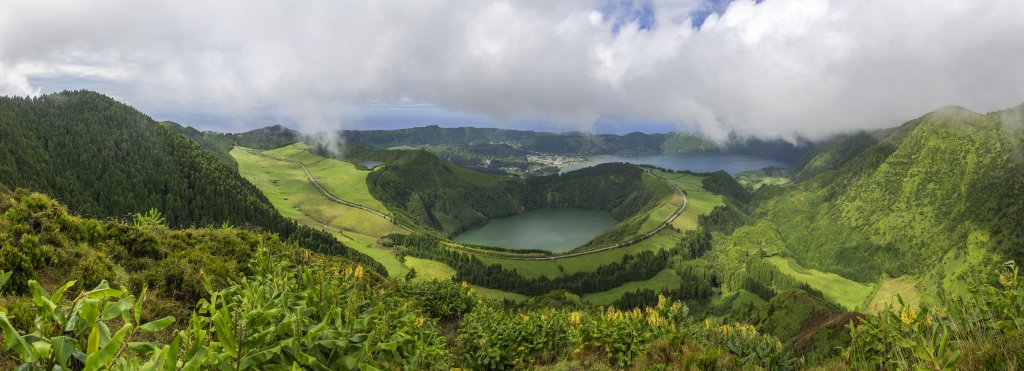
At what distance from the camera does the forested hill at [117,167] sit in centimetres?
11800

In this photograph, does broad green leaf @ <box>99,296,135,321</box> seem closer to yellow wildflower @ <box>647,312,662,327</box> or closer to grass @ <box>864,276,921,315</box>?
yellow wildflower @ <box>647,312,662,327</box>

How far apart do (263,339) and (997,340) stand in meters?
10.6

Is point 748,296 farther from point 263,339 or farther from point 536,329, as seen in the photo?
point 263,339

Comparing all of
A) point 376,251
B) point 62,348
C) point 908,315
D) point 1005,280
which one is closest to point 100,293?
point 62,348

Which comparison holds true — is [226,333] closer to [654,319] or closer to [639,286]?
[654,319]

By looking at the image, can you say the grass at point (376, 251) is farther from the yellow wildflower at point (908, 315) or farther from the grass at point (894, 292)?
the grass at point (894, 292)

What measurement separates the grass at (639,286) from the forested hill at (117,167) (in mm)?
79641

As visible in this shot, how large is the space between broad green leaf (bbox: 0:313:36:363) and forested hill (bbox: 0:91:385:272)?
129m

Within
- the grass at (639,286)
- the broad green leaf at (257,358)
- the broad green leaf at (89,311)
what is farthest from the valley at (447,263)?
the broad green leaf at (89,311)

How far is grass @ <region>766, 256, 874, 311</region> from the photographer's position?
166538 mm

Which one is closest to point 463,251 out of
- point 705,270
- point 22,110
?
point 705,270

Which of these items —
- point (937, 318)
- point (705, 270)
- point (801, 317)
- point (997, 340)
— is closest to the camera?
point (997, 340)

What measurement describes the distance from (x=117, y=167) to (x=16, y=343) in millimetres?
176662

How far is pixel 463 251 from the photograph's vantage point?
189 meters
